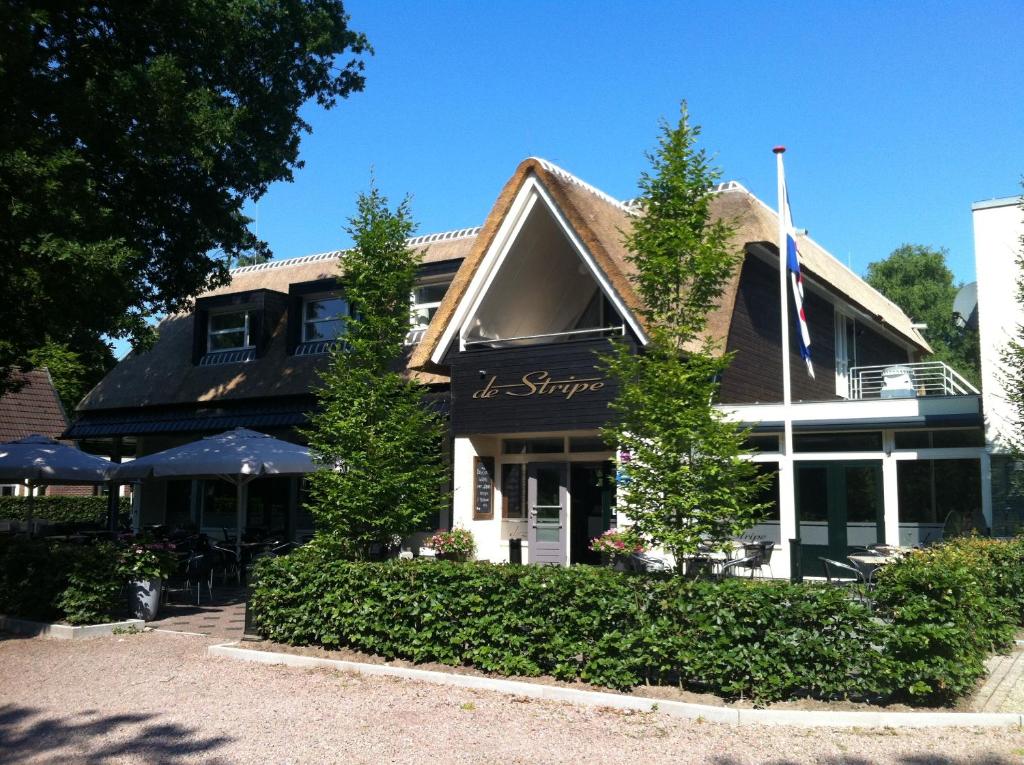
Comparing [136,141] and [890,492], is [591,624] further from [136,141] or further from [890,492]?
[136,141]

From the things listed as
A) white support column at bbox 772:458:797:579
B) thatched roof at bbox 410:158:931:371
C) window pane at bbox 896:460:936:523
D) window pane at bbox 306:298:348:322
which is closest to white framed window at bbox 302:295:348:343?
window pane at bbox 306:298:348:322

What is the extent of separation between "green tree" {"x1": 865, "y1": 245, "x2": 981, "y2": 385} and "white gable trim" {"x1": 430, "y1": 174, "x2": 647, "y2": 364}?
122 feet

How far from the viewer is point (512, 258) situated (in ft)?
55.8

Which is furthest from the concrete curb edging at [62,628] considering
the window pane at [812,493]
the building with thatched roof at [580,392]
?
the window pane at [812,493]

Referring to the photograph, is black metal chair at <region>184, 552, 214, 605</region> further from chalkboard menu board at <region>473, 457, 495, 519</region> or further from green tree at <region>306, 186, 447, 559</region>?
chalkboard menu board at <region>473, 457, 495, 519</region>

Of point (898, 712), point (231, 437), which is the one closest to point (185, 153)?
point (231, 437)

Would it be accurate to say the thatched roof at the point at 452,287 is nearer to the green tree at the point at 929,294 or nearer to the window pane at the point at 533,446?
the window pane at the point at 533,446

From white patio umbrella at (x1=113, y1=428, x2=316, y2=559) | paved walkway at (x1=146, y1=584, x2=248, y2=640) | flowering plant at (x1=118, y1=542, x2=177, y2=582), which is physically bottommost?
paved walkway at (x1=146, y1=584, x2=248, y2=640)

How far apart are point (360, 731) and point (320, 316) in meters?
16.0

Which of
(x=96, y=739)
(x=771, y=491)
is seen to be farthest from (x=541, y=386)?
(x=96, y=739)

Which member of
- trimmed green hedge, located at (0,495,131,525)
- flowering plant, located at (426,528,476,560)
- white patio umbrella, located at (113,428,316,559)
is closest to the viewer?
white patio umbrella, located at (113,428,316,559)

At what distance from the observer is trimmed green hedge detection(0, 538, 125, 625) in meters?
11.1

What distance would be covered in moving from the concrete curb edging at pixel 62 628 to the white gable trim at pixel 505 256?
24.3ft

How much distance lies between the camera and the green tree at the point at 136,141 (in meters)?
11.1
